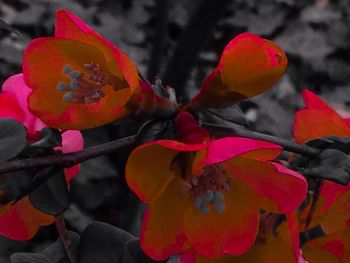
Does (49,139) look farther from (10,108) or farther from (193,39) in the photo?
(193,39)

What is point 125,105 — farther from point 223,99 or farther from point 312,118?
point 312,118

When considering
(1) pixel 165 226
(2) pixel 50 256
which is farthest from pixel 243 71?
(2) pixel 50 256

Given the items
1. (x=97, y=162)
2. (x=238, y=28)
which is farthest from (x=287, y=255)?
(x=238, y=28)

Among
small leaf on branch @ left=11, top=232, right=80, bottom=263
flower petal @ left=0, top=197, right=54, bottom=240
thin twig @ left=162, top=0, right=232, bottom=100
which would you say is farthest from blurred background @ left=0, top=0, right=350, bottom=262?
flower petal @ left=0, top=197, right=54, bottom=240

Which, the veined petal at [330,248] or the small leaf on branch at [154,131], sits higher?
the small leaf on branch at [154,131]

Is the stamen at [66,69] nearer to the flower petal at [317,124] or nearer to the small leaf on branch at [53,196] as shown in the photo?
the small leaf on branch at [53,196]

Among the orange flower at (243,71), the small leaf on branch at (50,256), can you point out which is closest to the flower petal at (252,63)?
the orange flower at (243,71)
